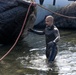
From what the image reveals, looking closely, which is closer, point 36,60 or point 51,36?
point 51,36

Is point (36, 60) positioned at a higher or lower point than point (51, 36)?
lower

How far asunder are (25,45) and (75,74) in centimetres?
443

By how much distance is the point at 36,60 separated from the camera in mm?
8930

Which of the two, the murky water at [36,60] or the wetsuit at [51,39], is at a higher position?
the wetsuit at [51,39]

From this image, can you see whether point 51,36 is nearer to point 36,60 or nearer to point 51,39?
point 51,39

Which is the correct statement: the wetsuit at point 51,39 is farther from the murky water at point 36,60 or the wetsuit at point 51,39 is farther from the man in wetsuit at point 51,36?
the murky water at point 36,60

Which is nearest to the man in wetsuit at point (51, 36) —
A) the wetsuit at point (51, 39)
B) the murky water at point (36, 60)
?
the wetsuit at point (51, 39)

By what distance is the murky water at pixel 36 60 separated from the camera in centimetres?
776

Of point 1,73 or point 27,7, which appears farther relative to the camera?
point 27,7

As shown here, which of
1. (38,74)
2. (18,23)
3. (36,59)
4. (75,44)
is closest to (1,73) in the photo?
(38,74)

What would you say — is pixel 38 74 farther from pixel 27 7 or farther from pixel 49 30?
pixel 27 7

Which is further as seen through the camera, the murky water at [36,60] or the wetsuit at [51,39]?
the wetsuit at [51,39]

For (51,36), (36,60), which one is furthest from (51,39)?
(36,60)

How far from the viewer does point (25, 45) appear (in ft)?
37.8
